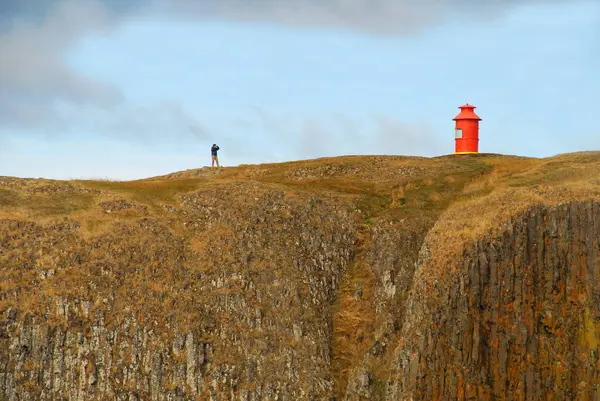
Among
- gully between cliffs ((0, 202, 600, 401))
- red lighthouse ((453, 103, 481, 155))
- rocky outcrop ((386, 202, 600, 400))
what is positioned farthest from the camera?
red lighthouse ((453, 103, 481, 155))

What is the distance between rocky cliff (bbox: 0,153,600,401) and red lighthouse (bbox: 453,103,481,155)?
34.5ft

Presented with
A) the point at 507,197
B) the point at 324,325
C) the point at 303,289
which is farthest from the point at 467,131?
the point at 324,325

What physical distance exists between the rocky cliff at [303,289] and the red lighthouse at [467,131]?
34.5ft

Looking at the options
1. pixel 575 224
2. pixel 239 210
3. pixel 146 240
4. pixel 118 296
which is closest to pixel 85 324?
pixel 118 296

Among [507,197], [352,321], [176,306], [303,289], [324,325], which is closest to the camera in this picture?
[507,197]

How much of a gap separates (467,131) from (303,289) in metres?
26.2

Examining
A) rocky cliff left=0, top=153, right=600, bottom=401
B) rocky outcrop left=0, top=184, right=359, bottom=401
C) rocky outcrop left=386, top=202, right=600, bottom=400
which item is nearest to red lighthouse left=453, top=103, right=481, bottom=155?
rocky cliff left=0, top=153, right=600, bottom=401

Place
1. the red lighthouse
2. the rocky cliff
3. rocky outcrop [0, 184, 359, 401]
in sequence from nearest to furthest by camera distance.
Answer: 1. the rocky cliff
2. rocky outcrop [0, 184, 359, 401]
3. the red lighthouse

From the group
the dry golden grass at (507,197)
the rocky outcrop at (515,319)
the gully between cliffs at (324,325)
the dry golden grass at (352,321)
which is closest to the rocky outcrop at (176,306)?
the gully between cliffs at (324,325)

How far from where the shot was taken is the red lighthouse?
7488 centimetres

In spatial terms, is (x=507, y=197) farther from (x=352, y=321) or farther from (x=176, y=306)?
(x=176, y=306)

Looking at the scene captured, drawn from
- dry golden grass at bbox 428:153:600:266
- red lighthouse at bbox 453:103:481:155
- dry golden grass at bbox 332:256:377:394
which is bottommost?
dry golden grass at bbox 332:256:377:394

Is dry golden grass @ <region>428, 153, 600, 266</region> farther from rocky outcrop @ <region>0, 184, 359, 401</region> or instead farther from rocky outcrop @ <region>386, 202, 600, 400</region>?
rocky outcrop @ <region>0, 184, 359, 401</region>

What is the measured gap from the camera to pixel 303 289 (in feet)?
183
